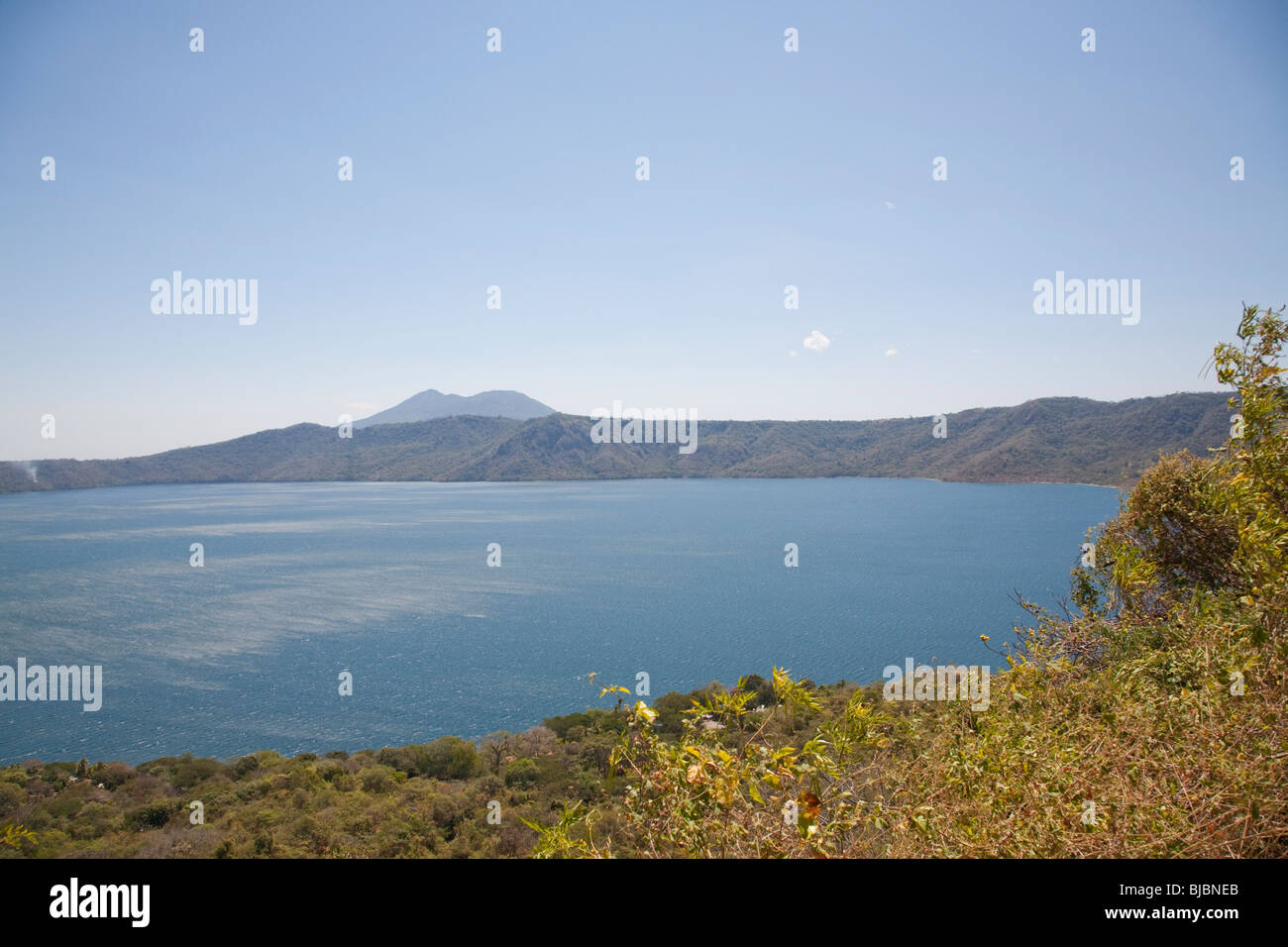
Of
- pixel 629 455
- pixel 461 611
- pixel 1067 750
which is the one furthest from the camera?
pixel 629 455

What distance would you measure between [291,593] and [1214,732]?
59.2m

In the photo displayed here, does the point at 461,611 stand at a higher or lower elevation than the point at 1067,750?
lower

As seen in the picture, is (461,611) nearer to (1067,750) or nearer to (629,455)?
(1067,750)

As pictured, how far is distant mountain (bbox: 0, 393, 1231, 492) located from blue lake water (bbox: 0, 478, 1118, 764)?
41769 millimetres

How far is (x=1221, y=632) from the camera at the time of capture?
129 inches

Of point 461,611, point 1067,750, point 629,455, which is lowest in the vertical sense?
point 461,611

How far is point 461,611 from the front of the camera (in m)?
45.9

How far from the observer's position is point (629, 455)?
183 metres

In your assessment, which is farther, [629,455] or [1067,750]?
[629,455]

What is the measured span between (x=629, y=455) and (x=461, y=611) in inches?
5458

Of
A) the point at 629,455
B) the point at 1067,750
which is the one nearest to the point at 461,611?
the point at 1067,750

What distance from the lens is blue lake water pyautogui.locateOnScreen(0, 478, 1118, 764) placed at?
30109 millimetres

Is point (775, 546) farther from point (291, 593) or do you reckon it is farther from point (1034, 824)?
point (1034, 824)

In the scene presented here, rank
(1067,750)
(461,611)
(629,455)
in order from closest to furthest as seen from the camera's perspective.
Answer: (1067,750) < (461,611) < (629,455)
